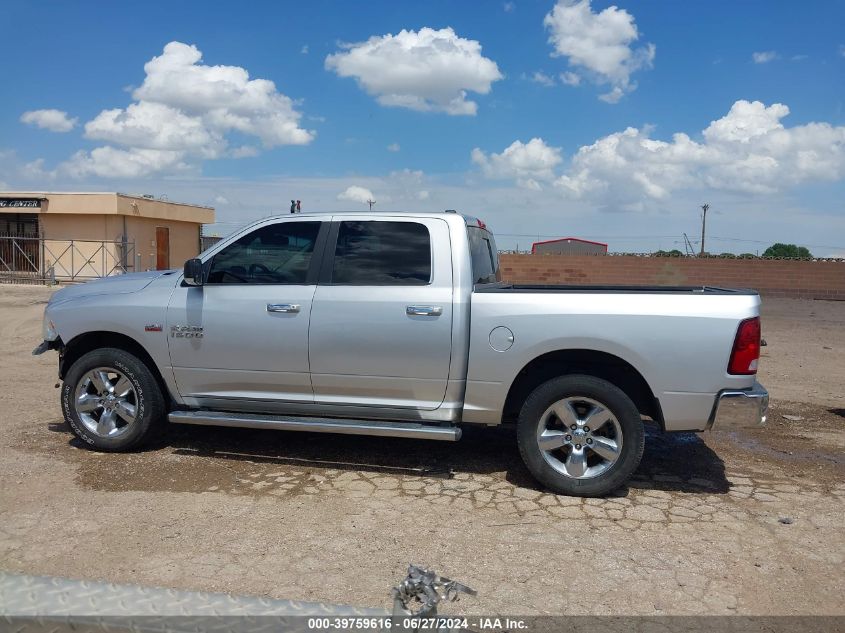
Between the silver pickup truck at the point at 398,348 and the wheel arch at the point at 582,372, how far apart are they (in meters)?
0.01

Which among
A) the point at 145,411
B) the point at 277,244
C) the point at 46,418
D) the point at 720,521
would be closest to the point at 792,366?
the point at 720,521

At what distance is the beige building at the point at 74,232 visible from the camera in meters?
28.6

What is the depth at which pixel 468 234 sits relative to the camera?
5.76 meters

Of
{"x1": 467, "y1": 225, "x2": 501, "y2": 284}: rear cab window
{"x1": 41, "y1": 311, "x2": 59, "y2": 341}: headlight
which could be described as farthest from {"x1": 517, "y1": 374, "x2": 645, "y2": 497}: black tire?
{"x1": 41, "y1": 311, "x2": 59, "y2": 341}: headlight

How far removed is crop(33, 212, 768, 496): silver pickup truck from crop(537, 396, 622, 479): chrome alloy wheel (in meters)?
0.01

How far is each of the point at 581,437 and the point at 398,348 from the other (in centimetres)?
145

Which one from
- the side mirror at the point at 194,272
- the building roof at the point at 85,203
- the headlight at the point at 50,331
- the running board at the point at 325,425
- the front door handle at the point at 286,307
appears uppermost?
the building roof at the point at 85,203

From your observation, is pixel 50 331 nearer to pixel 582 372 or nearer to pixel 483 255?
pixel 483 255

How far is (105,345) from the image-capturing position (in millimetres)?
6180

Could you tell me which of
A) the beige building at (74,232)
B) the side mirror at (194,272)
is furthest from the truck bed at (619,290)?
the beige building at (74,232)

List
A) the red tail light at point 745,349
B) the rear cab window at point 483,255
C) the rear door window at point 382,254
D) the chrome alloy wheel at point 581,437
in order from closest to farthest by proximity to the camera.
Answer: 1. the red tail light at point 745,349
2. the chrome alloy wheel at point 581,437
3. the rear door window at point 382,254
4. the rear cab window at point 483,255

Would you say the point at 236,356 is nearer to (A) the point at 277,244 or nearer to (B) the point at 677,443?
(A) the point at 277,244

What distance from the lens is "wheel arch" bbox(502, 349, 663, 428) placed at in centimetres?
529

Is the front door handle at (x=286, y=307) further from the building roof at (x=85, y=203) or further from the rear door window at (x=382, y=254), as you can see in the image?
the building roof at (x=85, y=203)
